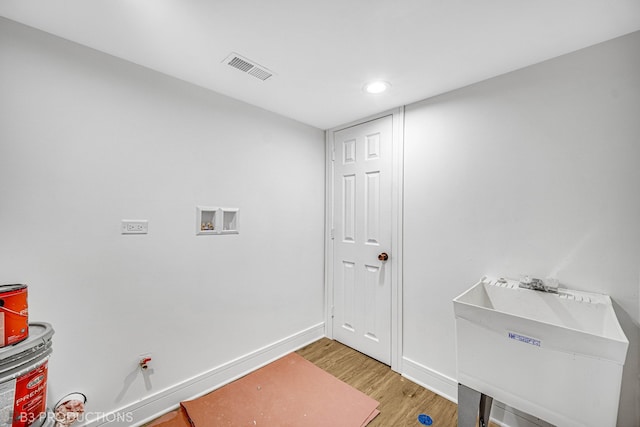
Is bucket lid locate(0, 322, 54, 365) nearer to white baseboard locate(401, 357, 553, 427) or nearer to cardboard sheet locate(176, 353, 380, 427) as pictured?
cardboard sheet locate(176, 353, 380, 427)

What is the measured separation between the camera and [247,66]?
68.4 inches

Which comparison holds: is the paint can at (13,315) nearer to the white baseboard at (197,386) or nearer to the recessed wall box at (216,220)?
the white baseboard at (197,386)

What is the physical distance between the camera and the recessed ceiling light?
1.92m

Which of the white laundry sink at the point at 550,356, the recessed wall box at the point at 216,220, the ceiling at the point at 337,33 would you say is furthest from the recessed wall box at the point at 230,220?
the white laundry sink at the point at 550,356

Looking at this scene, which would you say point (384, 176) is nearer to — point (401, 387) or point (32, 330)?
point (401, 387)

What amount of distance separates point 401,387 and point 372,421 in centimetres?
45

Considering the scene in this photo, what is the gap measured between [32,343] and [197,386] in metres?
1.13

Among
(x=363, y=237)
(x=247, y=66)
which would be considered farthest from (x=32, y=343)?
(x=363, y=237)

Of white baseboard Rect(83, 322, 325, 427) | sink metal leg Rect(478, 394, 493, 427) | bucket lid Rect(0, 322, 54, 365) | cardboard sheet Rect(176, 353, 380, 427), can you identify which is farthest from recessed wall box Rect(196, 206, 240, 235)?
sink metal leg Rect(478, 394, 493, 427)

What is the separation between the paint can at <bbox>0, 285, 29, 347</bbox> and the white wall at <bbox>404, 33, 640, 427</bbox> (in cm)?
232

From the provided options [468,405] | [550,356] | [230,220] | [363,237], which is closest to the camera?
[550,356]

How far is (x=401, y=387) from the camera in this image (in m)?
2.08

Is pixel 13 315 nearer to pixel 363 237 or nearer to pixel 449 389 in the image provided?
pixel 363 237

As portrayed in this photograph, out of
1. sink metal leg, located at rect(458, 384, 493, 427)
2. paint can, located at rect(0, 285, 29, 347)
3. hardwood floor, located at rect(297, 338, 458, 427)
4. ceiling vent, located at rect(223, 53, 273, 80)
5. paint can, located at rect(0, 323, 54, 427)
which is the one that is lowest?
hardwood floor, located at rect(297, 338, 458, 427)
